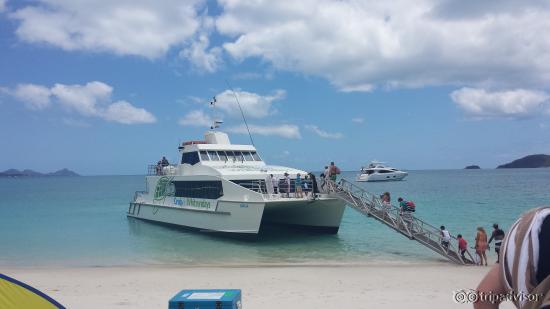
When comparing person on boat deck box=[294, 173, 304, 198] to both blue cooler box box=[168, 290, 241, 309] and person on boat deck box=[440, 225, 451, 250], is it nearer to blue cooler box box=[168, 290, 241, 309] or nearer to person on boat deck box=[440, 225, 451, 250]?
person on boat deck box=[440, 225, 451, 250]

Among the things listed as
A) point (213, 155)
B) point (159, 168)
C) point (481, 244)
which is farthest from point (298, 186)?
point (159, 168)

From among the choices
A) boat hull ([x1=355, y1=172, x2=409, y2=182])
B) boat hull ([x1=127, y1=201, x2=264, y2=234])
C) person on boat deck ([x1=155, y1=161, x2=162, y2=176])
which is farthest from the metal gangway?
boat hull ([x1=355, y1=172, x2=409, y2=182])

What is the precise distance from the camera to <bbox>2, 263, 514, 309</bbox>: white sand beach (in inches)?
349

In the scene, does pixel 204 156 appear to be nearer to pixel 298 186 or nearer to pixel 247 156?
pixel 247 156

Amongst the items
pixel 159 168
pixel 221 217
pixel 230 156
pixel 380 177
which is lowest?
pixel 221 217

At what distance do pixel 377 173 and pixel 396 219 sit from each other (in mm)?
74974

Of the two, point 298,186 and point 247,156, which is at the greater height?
point 247,156

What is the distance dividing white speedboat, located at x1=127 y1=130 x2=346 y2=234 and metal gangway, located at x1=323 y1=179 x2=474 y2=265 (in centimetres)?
68

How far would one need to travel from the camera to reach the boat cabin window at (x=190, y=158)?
69.7 ft

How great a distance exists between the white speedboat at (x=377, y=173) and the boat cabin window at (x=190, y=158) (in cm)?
6845

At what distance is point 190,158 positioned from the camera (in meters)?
21.7

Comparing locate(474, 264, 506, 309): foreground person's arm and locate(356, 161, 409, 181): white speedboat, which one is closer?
locate(474, 264, 506, 309): foreground person's arm

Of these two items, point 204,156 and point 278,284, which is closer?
point 278,284
